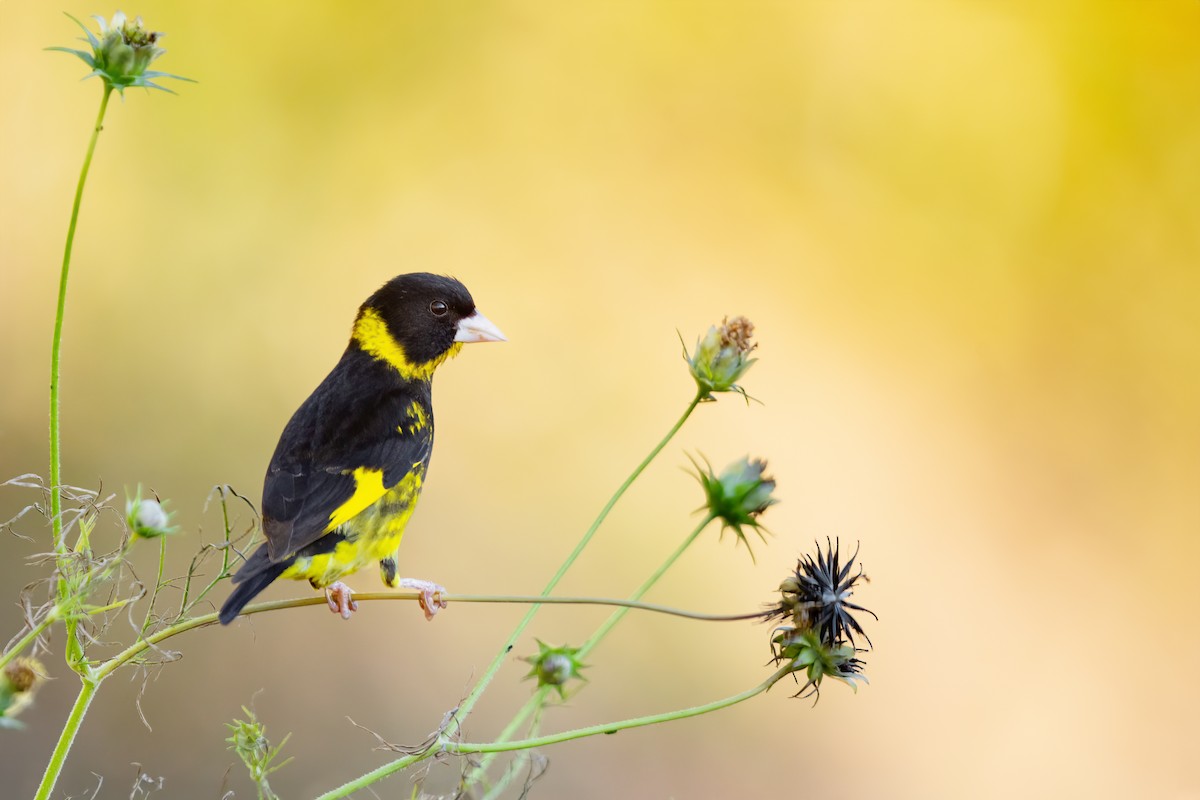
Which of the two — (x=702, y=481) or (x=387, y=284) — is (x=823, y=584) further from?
(x=387, y=284)

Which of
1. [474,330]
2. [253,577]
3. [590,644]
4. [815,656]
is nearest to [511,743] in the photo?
[590,644]

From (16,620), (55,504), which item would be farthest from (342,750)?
(55,504)

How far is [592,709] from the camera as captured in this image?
14.9 ft

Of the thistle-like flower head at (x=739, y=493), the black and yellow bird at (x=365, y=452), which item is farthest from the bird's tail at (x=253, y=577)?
the thistle-like flower head at (x=739, y=493)

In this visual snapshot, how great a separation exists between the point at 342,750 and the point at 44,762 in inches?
36.9

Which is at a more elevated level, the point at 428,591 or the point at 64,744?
the point at 428,591

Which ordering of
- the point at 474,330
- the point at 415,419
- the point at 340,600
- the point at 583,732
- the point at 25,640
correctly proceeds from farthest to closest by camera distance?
1. the point at 474,330
2. the point at 415,419
3. the point at 340,600
4. the point at 583,732
5. the point at 25,640

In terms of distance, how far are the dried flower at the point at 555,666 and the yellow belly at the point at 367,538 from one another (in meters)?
0.46

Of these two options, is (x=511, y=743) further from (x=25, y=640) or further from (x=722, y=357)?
(x=722, y=357)

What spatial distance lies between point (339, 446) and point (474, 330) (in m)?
0.50

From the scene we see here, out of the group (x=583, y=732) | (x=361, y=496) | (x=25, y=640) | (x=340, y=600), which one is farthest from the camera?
(x=361, y=496)

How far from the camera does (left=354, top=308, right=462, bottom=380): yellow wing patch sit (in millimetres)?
2486

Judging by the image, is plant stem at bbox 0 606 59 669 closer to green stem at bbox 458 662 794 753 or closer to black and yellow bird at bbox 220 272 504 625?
black and yellow bird at bbox 220 272 504 625

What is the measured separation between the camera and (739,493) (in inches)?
66.2
